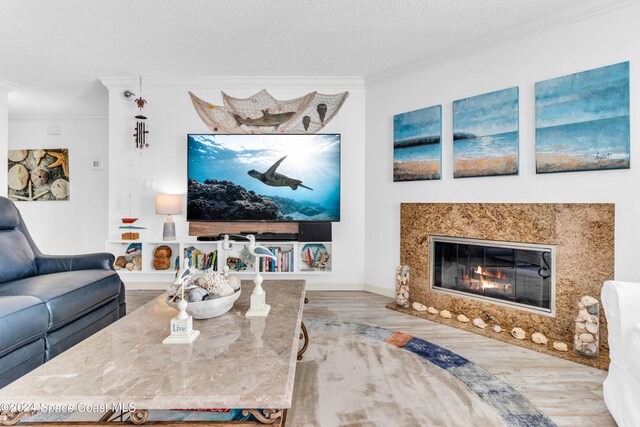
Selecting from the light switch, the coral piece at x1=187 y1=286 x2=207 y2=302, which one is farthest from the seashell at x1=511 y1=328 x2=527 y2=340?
the light switch

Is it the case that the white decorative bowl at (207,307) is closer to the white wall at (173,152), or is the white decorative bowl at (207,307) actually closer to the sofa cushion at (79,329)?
the sofa cushion at (79,329)

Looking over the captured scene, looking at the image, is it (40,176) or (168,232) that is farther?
(40,176)

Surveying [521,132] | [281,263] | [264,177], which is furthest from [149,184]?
[521,132]

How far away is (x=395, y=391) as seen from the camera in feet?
5.57

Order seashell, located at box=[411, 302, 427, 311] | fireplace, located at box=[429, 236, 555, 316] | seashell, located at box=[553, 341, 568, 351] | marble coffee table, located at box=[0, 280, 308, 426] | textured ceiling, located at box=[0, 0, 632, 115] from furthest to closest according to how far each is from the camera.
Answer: seashell, located at box=[411, 302, 427, 311] < fireplace, located at box=[429, 236, 555, 316] < textured ceiling, located at box=[0, 0, 632, 115] < seashell, located at box=[553, 341, 568, 351] < marble coffee table, located at box=[0, 280, 308, 426]

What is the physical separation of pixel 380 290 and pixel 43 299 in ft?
9.52

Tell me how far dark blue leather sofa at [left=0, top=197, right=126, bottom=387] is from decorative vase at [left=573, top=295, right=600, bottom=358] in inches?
129

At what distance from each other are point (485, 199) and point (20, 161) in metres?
6.46

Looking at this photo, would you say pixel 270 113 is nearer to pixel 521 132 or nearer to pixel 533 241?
pixel 521 132

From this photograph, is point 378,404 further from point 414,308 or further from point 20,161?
point 20,161

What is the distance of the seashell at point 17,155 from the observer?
4.89 m

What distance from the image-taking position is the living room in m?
1.42

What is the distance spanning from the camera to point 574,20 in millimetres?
2352

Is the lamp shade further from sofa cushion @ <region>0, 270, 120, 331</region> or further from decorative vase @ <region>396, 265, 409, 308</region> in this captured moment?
decorative vase @ <region>396, 265, 409, 308</region>
